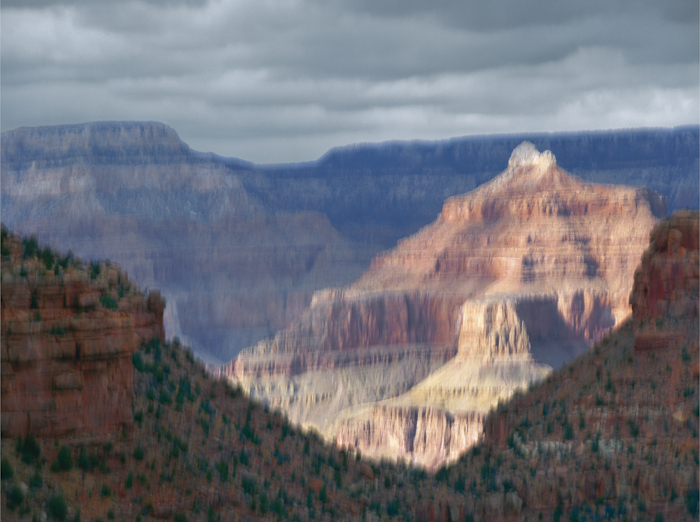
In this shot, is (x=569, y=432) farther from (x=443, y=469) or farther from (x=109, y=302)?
(x=109, y=302)

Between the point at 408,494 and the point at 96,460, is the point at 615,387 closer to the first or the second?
the point at 408,494

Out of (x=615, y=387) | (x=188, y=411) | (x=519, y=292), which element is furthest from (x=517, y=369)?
(x=188, y=411)

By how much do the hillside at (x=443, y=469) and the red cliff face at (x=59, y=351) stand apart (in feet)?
1.87

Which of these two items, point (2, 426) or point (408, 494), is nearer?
point (2, 426)

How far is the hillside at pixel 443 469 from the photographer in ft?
120

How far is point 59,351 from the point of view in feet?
117

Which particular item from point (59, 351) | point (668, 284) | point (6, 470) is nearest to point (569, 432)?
point (668, 284)

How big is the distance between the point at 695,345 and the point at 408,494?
12.6 metres

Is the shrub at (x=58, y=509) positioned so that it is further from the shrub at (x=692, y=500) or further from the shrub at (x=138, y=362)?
the shrub at (x=692, y=500)

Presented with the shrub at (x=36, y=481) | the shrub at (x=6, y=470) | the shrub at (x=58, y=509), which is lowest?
the shrub at (x=58, y=509)

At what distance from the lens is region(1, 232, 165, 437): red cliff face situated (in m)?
35.3

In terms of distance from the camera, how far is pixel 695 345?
51.9 m

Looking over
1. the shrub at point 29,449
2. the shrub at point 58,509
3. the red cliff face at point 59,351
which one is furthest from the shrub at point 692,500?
the shrub at point 29,449

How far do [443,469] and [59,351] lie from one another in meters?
20.2
